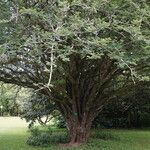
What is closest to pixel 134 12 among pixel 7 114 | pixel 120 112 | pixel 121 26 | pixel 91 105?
pixel 121 26

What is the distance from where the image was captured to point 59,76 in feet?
48.4

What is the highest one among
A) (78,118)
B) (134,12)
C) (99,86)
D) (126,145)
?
(134,12)

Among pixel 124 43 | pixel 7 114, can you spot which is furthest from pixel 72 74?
pixel 7 114

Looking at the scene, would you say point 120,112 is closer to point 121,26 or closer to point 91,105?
point 91,105

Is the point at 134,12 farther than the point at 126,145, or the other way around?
the point at 126,145

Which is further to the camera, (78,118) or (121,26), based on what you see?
(78,118)

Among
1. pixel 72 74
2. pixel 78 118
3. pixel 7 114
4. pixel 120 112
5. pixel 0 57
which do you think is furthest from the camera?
pixel 7 114

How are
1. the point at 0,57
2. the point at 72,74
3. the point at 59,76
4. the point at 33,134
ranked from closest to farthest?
the point at 0,57 < the point at 59,76 < the point at 72,74 < the point at 33,134

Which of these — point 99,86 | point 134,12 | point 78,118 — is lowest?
point 78,118

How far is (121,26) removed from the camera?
11.8m

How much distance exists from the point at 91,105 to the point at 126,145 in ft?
7.01

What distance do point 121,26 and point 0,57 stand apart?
3.44m

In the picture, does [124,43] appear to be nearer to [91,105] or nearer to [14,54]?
[14,54]

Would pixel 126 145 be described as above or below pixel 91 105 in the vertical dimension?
below
